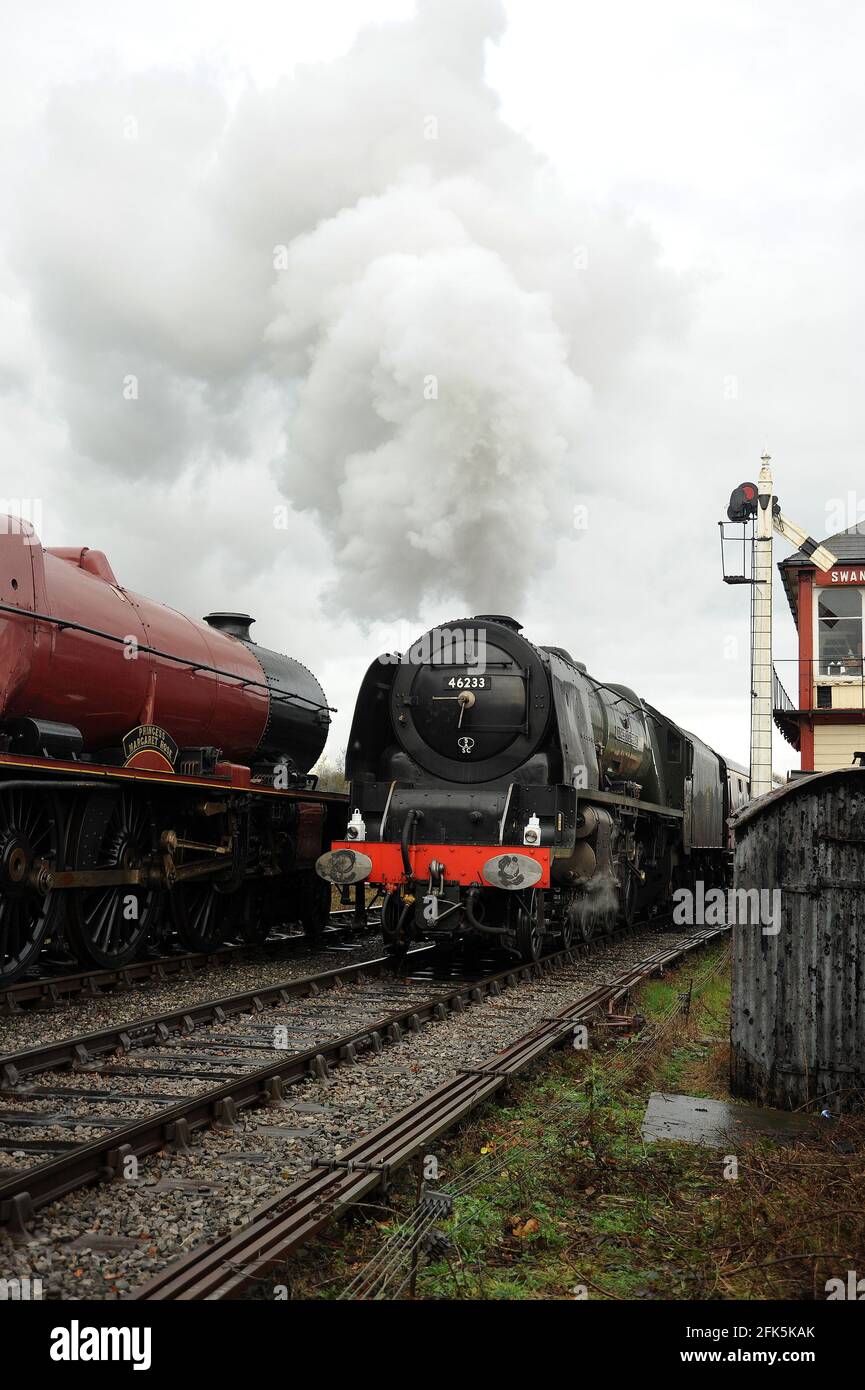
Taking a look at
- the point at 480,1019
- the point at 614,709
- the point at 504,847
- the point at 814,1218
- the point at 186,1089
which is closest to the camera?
the point at 814,1218

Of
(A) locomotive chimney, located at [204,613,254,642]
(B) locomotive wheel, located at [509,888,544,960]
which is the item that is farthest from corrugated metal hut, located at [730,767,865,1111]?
(A) locomotive chimney, located at [204,613,254,642]

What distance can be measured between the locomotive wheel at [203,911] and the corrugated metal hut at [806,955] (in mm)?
5802

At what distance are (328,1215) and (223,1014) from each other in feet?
12.9

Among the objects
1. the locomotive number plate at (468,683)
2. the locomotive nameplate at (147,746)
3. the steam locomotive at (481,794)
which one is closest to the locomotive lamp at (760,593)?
the steam locomotive at (481,794)

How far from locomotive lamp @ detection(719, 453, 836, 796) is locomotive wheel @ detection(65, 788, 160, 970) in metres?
10.3

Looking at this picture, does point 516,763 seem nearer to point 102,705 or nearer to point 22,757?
point 102,705

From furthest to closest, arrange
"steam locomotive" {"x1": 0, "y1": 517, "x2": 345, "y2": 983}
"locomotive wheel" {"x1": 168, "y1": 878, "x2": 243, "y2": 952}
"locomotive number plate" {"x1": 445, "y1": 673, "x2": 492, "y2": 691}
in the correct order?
"locomotive number plate" {"x1": 445, "y1": 673, "x2": 492, "y2": 691} → "locomotive wheel" {"x1": 168, "y1": 878, "x2": 243, "y2": 952} → "steam locomotive" {"x1": 0, "y1": 517, "x2": 345, "y2": 983}

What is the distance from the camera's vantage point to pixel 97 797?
8852 millimetres

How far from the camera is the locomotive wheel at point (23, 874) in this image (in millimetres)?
7875

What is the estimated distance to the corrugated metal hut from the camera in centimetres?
571

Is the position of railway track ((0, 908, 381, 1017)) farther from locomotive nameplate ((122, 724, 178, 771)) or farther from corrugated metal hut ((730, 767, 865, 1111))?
corrugated metal hut ((730, 767, 865, 1111))

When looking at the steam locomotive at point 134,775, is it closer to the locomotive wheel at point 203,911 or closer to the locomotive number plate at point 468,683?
the locomotive wheel at point 203,911

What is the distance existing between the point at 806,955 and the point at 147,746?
18.9 ft
